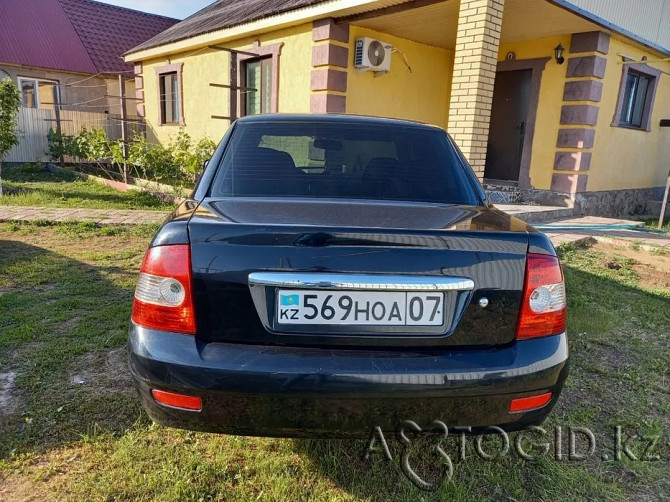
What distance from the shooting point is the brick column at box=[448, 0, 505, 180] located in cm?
575

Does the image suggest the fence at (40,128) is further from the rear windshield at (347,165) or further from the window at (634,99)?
the rear windshield at (347,165)

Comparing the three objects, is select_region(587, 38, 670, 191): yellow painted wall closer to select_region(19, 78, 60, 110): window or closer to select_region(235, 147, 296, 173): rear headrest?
select_region(235, 147, 296, 173): rear headrest

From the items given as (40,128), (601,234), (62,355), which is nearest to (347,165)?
(62,355)

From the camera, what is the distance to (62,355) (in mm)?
2787

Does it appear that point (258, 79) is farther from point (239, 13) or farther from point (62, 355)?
point (62, 355)

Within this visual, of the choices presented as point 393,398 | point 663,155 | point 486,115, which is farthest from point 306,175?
point 663,155

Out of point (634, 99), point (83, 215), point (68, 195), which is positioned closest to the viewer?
point (83, 215)

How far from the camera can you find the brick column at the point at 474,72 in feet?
18.9

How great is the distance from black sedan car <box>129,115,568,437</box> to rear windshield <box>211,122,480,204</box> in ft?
1.70

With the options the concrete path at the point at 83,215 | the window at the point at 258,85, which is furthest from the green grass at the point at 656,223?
the concrete path at the point at 83,215

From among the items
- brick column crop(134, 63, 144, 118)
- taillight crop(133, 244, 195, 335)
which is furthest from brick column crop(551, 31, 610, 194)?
brick column crop(134, 63, 144, 118)

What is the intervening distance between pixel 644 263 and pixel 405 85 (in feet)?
18.6

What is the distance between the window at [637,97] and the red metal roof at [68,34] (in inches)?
635

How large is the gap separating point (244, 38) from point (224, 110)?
1.66 meters
